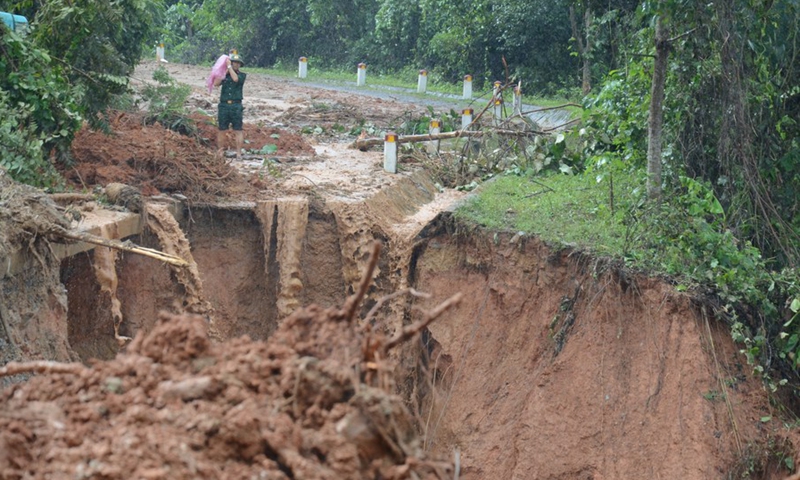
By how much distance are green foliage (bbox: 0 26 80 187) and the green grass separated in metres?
4.60

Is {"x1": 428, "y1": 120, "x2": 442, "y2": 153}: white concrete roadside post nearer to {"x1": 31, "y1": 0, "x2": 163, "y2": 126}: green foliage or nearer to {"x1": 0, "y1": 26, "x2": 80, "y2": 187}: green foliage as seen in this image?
{"x1": 31, "y1": 0, "x2": 163, "y2": 126}: green foliage

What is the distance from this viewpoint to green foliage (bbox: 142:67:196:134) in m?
14.0

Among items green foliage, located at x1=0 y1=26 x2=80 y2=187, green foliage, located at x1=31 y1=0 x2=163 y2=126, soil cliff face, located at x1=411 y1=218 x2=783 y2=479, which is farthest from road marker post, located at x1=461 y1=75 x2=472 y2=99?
green foliage, located at x1=0 y1=26 x2=80 y2=187

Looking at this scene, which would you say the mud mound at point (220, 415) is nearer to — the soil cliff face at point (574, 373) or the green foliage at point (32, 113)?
the soil cliff face at point (574, 373)

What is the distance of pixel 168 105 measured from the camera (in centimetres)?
1469

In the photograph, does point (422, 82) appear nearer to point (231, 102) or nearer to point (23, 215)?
point (231, 102)

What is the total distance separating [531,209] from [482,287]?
113 cm

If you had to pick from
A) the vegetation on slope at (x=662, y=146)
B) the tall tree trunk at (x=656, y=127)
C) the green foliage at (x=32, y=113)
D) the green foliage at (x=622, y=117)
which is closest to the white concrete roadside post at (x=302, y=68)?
the vegetation on slope at (x=662, y=146)

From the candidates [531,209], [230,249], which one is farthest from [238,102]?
[531,209]

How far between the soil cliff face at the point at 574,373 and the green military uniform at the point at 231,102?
3.58m

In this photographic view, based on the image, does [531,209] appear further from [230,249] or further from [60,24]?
[60,24]

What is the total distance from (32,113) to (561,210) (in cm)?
600

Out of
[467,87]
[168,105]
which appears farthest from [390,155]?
[467,87]

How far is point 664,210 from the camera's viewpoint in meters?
9.40
